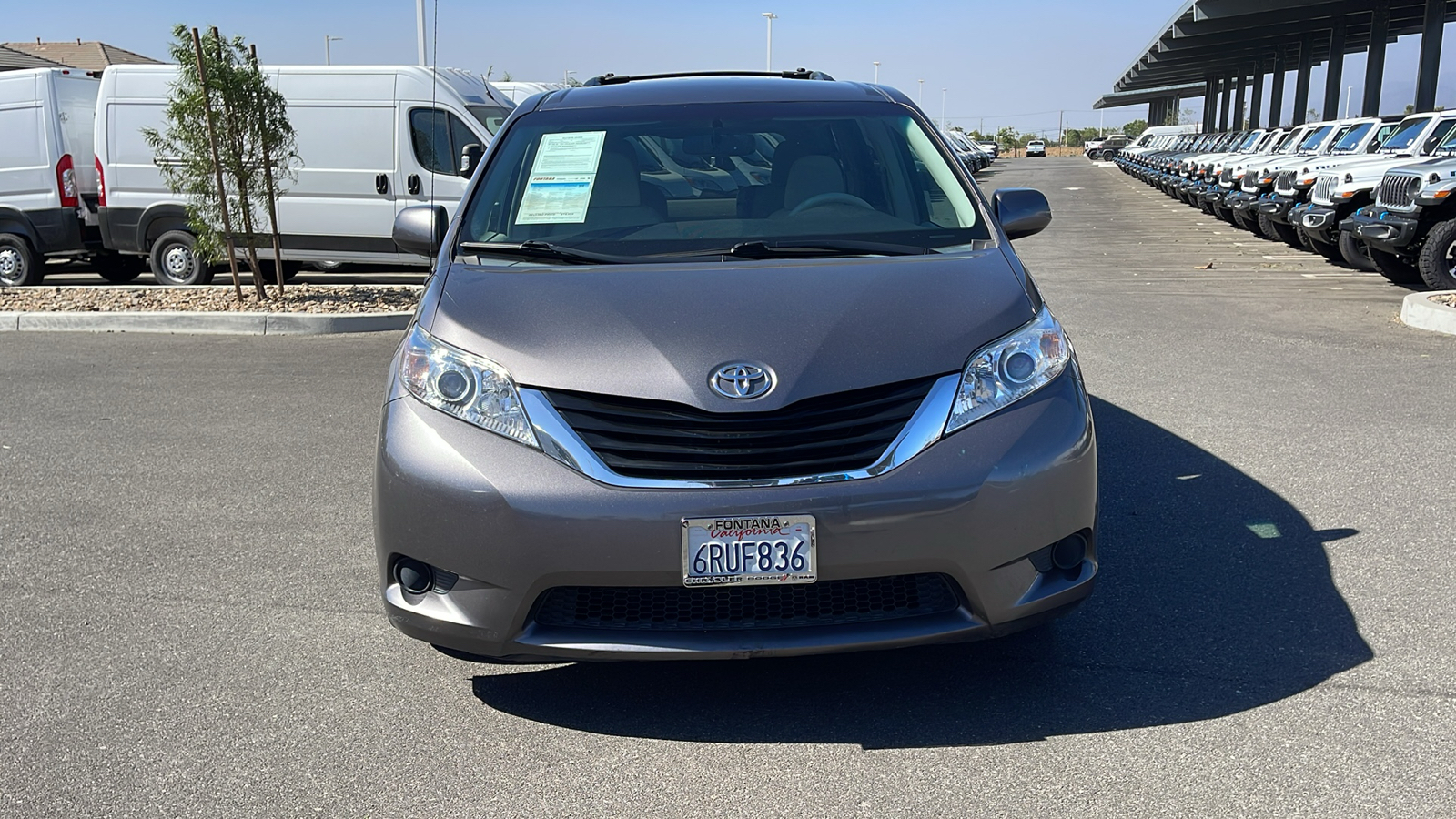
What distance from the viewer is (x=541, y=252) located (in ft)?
13.1

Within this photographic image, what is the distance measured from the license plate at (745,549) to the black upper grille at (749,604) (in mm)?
96

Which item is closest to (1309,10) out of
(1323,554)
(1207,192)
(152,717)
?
(1207,192)

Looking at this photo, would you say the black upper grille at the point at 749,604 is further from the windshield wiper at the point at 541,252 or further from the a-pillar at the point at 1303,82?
the a-pillar at the point at 1303,82

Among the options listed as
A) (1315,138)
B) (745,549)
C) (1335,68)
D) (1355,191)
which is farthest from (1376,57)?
(745,549)

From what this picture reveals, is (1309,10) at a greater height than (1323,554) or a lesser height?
greater

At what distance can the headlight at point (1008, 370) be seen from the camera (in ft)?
10.7

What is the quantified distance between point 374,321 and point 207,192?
2.36 meters

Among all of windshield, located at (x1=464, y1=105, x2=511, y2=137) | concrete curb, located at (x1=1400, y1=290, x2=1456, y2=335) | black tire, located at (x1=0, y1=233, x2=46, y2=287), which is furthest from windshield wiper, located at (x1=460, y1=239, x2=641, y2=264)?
black tire, located at (x1=0, y1=233, x2=46, y2=287)

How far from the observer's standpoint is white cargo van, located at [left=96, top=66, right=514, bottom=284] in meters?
13.3

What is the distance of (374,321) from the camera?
1101cm

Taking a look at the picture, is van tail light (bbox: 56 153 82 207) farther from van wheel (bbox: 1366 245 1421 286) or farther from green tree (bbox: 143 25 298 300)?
van wheel (bbox: 1366 245 1421 286)

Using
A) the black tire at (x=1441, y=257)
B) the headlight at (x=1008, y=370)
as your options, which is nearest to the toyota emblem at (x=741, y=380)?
the headlight at (x=1008, y=370)

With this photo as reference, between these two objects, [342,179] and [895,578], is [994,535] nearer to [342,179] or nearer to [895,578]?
[895,578]

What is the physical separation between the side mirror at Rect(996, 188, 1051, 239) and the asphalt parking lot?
3.83ft
